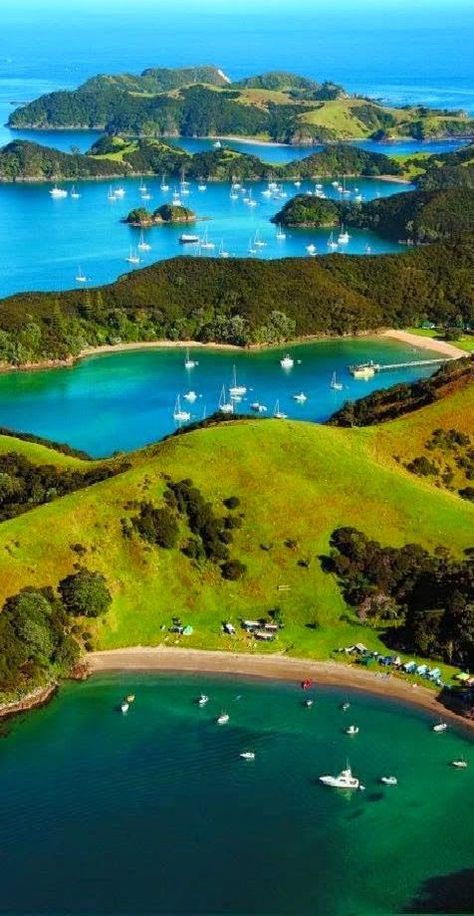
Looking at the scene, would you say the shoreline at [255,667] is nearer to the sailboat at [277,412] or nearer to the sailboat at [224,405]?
the sailboat at [277,412]

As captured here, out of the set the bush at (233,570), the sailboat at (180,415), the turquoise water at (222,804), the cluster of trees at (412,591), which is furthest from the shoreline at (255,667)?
the sailboat at (180,415)

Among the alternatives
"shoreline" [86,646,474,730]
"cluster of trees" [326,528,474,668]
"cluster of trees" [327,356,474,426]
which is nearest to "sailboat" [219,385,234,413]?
"cluster of trees" [327,356,474,426]

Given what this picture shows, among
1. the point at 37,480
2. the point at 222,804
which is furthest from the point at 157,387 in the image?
the point at 222,804

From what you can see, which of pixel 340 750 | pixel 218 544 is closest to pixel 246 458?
pixel 218 544

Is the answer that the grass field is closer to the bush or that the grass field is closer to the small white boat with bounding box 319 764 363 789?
the bush

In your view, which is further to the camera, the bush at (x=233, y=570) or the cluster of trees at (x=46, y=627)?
the bush at (x=233, y=570)

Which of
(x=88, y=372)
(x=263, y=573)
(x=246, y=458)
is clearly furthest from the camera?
(x=88, y=372)

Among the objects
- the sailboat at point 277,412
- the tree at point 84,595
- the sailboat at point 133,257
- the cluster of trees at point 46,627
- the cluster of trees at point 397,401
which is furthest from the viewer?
the sailboat at point 133,257

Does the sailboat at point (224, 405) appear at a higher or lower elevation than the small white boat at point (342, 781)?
higher

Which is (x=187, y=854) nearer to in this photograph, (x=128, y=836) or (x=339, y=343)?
(x=128, y=836)
